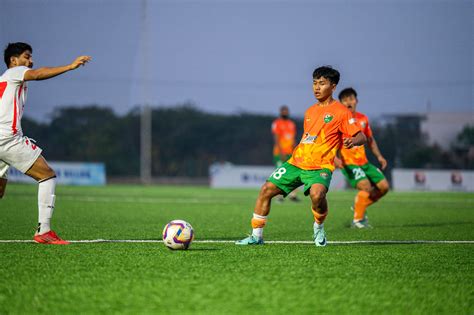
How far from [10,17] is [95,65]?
29.5 ft

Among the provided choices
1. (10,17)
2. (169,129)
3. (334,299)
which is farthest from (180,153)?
(334,299)

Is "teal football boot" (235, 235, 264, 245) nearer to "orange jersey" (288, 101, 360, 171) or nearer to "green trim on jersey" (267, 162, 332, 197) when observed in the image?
"green trim on jersey" (267, 162, 332, 197)

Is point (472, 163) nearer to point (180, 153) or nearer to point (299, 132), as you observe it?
point (299, 132)

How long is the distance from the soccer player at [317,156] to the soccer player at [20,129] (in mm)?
2197

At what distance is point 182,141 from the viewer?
158 ft

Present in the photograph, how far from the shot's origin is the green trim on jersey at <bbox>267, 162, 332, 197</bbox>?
8141 millimetres

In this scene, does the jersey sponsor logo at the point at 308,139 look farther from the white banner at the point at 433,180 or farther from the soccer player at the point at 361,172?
the white banner at the point at 433,180

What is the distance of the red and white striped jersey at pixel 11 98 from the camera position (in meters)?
7.69

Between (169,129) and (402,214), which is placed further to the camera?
(169,129)

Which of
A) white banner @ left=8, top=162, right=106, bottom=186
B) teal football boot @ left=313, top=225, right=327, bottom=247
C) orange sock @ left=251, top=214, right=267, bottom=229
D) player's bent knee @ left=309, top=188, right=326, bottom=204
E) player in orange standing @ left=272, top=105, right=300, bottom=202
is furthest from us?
white banner @ left=8, top=162, right=106, bottom=186

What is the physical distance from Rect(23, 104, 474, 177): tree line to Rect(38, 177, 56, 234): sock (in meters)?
27.6

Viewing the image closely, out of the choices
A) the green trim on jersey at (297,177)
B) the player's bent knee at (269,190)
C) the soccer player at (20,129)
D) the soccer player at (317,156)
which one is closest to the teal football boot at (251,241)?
the soccer player at (317,156)

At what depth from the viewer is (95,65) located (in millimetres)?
47750

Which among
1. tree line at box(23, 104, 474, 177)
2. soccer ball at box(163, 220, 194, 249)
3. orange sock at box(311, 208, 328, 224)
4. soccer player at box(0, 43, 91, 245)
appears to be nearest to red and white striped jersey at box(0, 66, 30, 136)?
soccer player at box(0, 43, 91, 245)
